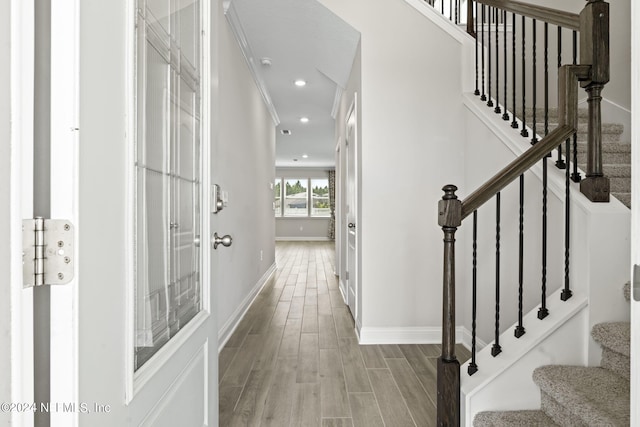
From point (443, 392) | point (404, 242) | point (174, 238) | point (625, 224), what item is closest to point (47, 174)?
point (174, 238)

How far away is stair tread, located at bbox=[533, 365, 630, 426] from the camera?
122 cm

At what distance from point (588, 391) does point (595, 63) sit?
4.80 ft

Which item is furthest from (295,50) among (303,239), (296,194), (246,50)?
(303,239)

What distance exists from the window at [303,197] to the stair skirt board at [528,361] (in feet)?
37.3

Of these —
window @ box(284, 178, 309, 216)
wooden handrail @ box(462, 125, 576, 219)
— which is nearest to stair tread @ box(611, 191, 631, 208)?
wooden handrail @ box(462, 125, 576, 219)

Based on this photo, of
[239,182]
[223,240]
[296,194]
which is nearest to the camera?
[223,240]

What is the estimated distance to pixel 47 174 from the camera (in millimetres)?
559

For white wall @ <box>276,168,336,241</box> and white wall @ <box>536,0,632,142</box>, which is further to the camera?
white wall @ <box>276,168,336,241</box>

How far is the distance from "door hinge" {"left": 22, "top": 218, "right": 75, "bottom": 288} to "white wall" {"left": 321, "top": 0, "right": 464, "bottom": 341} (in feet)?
7.90

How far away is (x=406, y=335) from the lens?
287 centimetres

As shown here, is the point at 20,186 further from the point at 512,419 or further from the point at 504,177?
the point at 512,419

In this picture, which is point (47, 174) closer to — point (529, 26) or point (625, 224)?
point (625, 224)

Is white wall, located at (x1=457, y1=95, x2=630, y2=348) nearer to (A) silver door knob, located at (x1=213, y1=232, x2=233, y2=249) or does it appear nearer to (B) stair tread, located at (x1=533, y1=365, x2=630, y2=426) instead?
(B) stair tread, located at (x1=533, y1=365, x2=630, y2=426)
